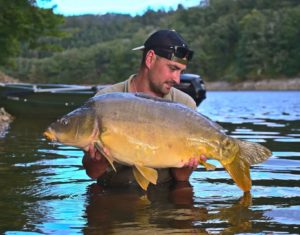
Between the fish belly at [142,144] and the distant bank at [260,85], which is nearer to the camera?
the fish belly at [142,144]

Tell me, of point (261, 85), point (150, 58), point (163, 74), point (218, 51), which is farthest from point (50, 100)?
point (218, 51)

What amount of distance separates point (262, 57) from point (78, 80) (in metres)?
44.0

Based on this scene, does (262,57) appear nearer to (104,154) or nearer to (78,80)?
(78,80)

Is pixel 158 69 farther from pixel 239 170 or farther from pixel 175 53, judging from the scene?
pixel 239 170

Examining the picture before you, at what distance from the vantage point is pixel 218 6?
16538 centimetres

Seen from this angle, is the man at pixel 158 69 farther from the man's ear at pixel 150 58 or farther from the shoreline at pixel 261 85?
the shoreline at pixel 261 85

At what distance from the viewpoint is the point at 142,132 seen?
482 cm

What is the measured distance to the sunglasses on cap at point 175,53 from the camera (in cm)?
575

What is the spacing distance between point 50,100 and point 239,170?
84.7ft

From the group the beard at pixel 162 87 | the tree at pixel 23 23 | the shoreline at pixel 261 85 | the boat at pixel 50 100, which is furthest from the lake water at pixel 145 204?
the shoreline at pixel 261 85

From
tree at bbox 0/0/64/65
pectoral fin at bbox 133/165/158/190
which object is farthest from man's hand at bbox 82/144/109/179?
tree at bbox 0/0/64/65

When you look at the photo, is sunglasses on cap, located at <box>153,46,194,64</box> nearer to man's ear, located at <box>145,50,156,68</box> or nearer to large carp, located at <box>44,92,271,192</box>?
man's ear, located at <box>145,50,156,68</box>

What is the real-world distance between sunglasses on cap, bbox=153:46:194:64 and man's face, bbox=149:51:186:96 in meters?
0.04

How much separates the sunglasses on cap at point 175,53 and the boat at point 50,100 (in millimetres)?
6416
